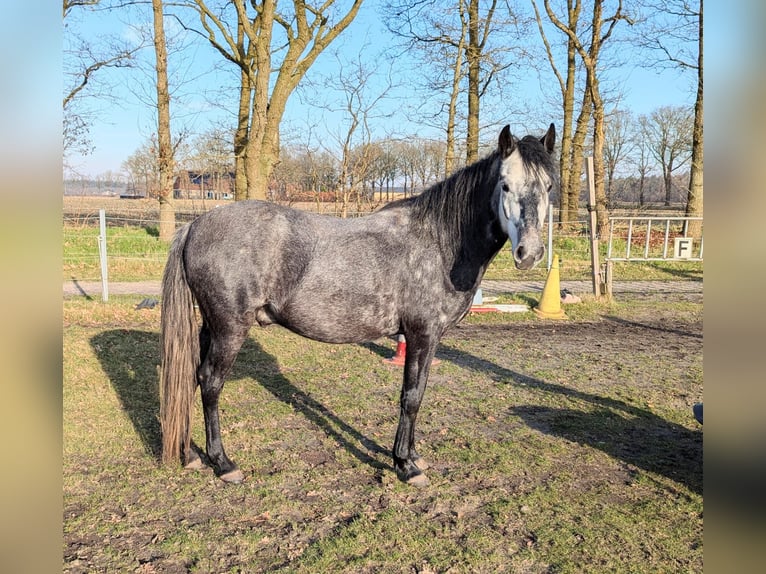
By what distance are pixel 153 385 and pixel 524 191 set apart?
159 inches

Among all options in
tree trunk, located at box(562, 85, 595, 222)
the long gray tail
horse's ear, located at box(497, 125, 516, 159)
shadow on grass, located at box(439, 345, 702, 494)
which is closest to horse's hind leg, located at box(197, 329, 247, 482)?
the long gray tail

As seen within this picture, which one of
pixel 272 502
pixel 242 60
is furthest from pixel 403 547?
pixel 242 60

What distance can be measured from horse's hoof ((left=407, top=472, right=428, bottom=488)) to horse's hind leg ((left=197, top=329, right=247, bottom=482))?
3.68ft

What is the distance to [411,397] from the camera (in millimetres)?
3619

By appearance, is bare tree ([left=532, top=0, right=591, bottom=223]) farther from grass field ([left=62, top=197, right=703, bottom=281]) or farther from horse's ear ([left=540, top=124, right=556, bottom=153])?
horse's ear ([left=540, top=124, right=556, bottom=153])

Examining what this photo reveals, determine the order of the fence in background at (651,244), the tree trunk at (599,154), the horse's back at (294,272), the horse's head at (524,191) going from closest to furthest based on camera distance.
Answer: the horse's head at (524,191) → the horse's back at (294,272) → the fence in background at (651,244) → the tree trunk at (599,154)

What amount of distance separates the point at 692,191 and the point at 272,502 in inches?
585

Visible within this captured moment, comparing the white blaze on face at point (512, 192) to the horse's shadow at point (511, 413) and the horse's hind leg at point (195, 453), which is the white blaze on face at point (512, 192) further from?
the horse's hind leg at point (195, 453)

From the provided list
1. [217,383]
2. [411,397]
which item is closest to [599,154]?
[411,397]

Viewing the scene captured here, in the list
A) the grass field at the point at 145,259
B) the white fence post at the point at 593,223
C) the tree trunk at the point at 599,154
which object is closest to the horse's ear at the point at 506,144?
the white fence post at the point at 593,223

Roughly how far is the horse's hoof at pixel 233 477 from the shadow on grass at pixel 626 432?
8.04ft

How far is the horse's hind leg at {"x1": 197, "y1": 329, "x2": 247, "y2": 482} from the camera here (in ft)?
11.4

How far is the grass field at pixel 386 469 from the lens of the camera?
2.71 m
